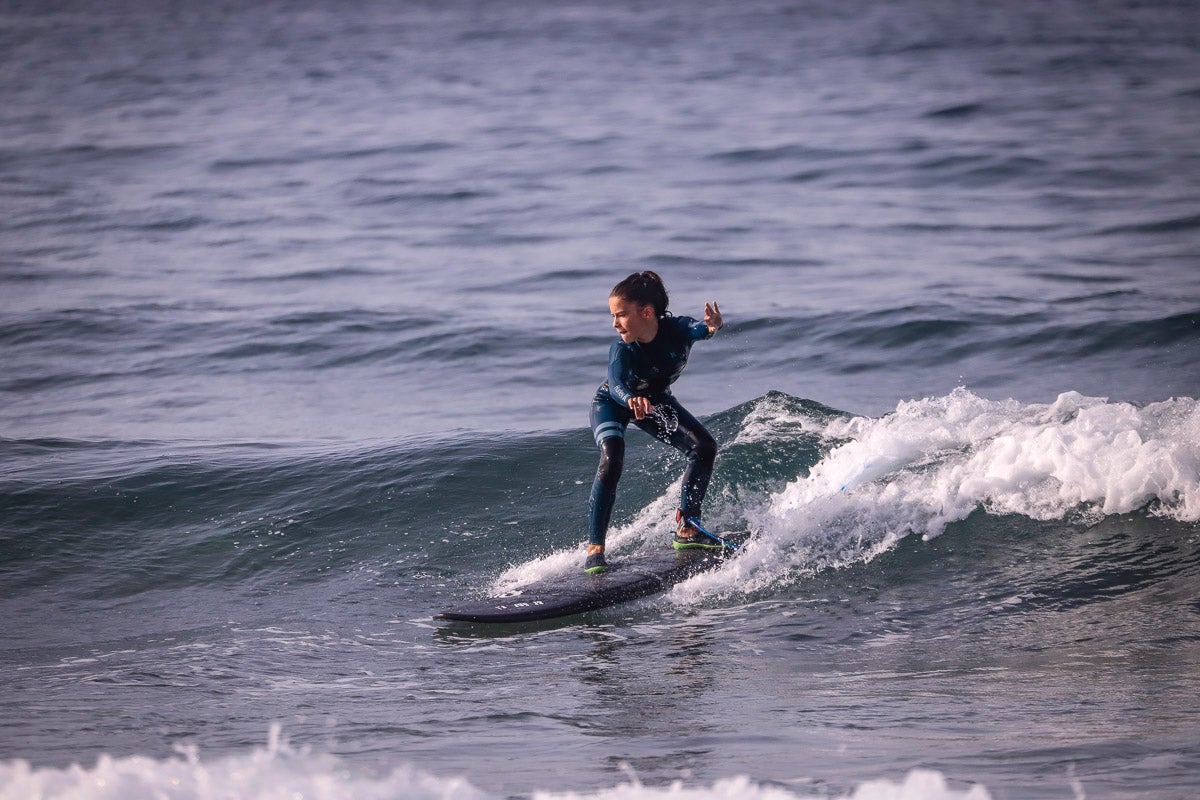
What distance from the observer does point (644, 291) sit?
283 inches

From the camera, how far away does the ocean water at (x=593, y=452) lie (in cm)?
498

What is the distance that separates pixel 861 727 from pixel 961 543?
318cm

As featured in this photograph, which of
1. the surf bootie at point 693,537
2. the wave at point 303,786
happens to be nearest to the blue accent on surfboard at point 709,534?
the surf bootie at point 693,537

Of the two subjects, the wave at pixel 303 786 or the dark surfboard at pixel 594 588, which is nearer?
the wave at pixel 303 786

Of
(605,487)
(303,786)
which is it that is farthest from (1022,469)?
(303,786)

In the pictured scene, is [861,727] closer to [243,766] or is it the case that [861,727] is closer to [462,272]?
[243,766]

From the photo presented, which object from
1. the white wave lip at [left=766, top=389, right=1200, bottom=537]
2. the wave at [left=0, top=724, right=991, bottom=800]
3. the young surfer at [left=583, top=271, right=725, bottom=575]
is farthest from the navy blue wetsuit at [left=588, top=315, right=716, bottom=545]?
the wave at [left=0, top=724, right=991, bottom=800]

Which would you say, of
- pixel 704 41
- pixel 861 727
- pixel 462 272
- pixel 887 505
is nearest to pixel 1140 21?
pixel 704 41

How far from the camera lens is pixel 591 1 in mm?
62875

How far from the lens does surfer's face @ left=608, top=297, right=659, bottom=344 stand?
7.16m

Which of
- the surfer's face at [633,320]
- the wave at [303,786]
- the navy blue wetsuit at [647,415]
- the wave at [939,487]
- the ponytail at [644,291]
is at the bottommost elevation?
the wave at [939,487]

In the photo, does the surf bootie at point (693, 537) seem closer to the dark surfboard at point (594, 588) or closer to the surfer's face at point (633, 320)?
the dark surfboard at point (594, 588)

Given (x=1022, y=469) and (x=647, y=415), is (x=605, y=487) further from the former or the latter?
(x=1022, y=469)

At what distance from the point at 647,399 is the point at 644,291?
606 millimetres
